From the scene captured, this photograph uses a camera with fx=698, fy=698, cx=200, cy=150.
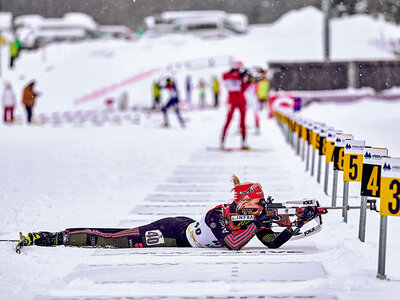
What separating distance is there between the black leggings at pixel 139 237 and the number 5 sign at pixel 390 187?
1.99 meters

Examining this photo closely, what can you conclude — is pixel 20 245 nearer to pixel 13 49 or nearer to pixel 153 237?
pixel 153 237

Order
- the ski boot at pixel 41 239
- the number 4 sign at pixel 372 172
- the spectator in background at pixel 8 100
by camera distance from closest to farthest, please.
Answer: the number 4 sign at pixel 372 172
the ski boot at pixel 41 239
the spectator in background at pixel 8 100

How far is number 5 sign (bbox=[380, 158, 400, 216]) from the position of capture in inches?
193

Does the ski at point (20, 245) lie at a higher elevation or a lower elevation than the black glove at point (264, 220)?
lower

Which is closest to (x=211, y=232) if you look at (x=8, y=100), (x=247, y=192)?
(x=247, y=192)

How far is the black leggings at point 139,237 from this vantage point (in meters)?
6.26

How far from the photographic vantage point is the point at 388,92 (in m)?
31.4

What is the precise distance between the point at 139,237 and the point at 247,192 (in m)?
1.09

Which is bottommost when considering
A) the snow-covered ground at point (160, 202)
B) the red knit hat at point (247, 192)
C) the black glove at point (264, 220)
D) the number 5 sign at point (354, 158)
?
the snow-covered ground at point (160, 202)

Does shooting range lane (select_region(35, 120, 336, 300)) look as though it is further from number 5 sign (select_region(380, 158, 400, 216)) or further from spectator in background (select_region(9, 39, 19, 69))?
spectator in background (select_region(9, 39, 19, 69))

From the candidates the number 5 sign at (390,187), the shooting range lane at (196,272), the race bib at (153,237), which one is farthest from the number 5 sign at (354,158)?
the race bib at (153,237)

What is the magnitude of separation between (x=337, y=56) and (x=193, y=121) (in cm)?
3205

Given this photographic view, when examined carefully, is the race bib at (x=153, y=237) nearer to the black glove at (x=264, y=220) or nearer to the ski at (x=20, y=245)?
the black glove at (x=264, y=220)

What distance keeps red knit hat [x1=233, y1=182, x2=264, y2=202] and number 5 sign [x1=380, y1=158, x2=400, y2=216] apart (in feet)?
4.12
